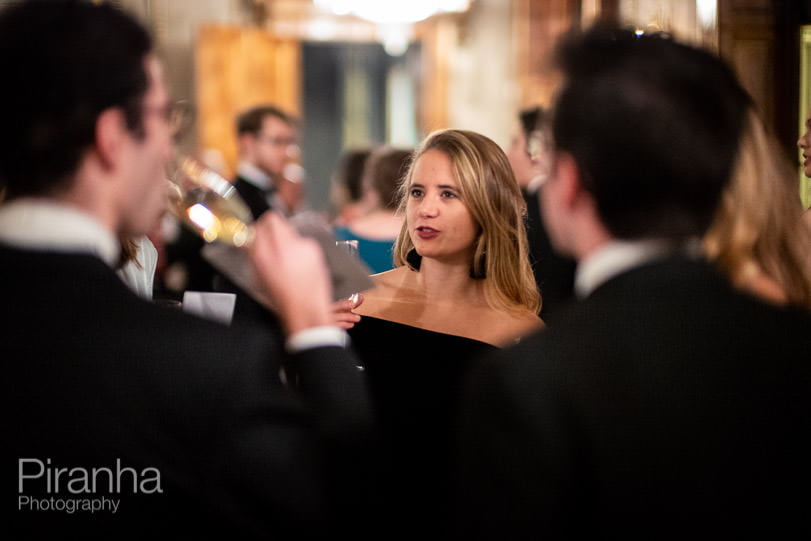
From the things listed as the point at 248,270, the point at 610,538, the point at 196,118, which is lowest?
the point at 610,538

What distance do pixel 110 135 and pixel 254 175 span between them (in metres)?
3.66

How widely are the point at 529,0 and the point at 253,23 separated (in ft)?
9.59

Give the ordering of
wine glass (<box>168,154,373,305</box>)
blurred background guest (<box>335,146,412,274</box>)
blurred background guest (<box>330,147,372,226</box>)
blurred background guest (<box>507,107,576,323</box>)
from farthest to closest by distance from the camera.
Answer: blurred background guest (<box>330,147,372,226</box>) → blurred background guest (<box>335,146,412,274</box>) → blurred background guest (<box>507,107,576,323</box>) → wine glass (<box>168,154,373,305</box>)

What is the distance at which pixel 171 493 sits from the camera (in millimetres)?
1108

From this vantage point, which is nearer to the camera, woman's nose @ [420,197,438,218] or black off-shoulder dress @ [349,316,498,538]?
black off-shoulder dress @ [349,316,498,538]

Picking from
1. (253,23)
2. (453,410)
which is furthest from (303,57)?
(453,410)

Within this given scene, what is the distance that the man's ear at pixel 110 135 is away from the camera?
3.67ft

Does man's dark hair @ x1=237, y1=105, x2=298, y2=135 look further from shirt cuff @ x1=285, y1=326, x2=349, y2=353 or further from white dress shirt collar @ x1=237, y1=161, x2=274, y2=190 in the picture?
shirt cuff @ x1=285, y1=326, x2=349, y2=353

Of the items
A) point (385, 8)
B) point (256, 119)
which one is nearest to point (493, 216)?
point (256, 119)

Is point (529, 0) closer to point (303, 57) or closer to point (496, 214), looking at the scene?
point (303, 57)

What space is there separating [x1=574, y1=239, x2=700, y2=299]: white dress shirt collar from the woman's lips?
1619 millimetres

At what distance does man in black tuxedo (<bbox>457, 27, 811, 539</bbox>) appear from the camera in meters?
0.98

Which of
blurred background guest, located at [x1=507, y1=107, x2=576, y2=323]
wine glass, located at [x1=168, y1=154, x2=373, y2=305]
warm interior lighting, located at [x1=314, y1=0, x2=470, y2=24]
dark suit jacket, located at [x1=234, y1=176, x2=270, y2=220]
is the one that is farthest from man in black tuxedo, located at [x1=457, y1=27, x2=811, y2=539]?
warm interior lighting, located at [x1=314, y1=0, x2=470, y2=24]

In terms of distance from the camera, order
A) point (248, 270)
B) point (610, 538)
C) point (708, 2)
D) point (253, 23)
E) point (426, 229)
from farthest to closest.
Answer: point (253, 23) → point (708, 2) → point (426, 229) → point (248, 270) → point (610, 538)
